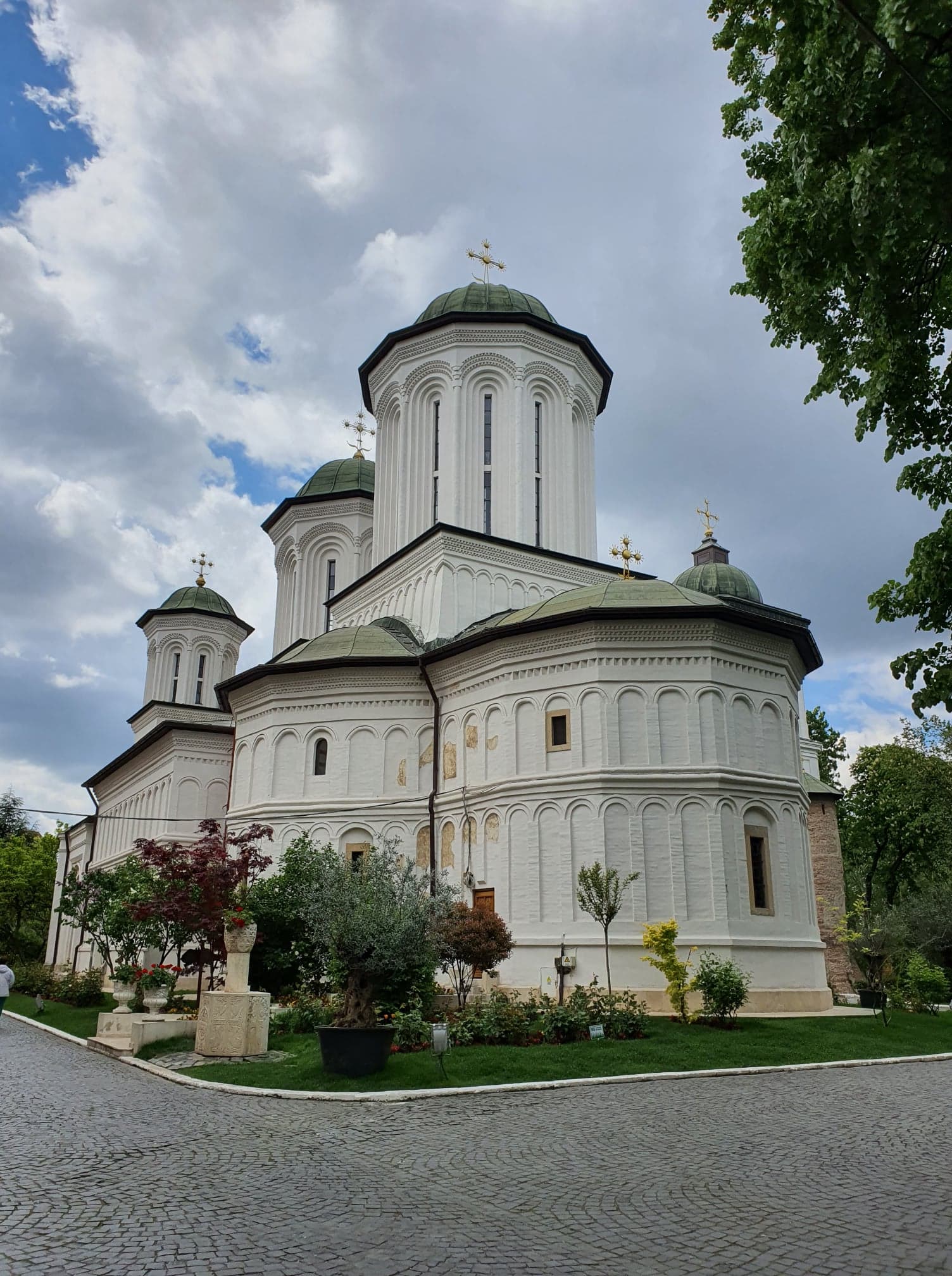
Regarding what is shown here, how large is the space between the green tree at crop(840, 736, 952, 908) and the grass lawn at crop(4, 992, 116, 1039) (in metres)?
27.2

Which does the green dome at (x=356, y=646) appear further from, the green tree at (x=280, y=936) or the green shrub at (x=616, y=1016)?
the green shrub at (x=616, y=1016)

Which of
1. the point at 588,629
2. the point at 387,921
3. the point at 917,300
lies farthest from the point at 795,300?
the point at 588,629

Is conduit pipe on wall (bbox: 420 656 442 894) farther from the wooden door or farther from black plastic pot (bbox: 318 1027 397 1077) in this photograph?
black plastic pot (bbox: 318 1027 397 1077)

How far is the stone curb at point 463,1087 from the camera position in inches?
388

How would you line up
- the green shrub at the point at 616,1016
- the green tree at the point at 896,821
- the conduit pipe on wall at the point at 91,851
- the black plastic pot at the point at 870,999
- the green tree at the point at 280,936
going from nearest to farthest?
1. the green shrub at the point at 616,1016
2. the green tree at the point at 280,936
3. the black plastic pot at the point at 870,999
4. the conduit pipe on wall at the point at 91,851
5. the green tree at the point at 896,821

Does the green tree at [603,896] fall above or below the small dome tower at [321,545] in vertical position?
below

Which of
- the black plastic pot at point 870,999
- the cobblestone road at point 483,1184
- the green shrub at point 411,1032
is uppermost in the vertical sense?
the black plastic pot at point 870,999

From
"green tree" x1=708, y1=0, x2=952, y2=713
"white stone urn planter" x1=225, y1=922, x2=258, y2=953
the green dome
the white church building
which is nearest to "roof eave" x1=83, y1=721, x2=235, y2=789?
the white church building

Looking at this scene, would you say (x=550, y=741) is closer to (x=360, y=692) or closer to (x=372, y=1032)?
(x=360, y=692)

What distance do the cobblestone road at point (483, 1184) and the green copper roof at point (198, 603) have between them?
Answer: 3118cm

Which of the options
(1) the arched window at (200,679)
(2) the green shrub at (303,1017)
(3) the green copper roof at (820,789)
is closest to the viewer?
(2) the green shrub at (303,1017)

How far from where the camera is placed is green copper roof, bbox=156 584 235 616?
131ft

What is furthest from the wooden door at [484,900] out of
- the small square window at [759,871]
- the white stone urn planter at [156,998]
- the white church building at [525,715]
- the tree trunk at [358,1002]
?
the tree trunk at [358,1002]

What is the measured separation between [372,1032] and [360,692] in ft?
38.4
